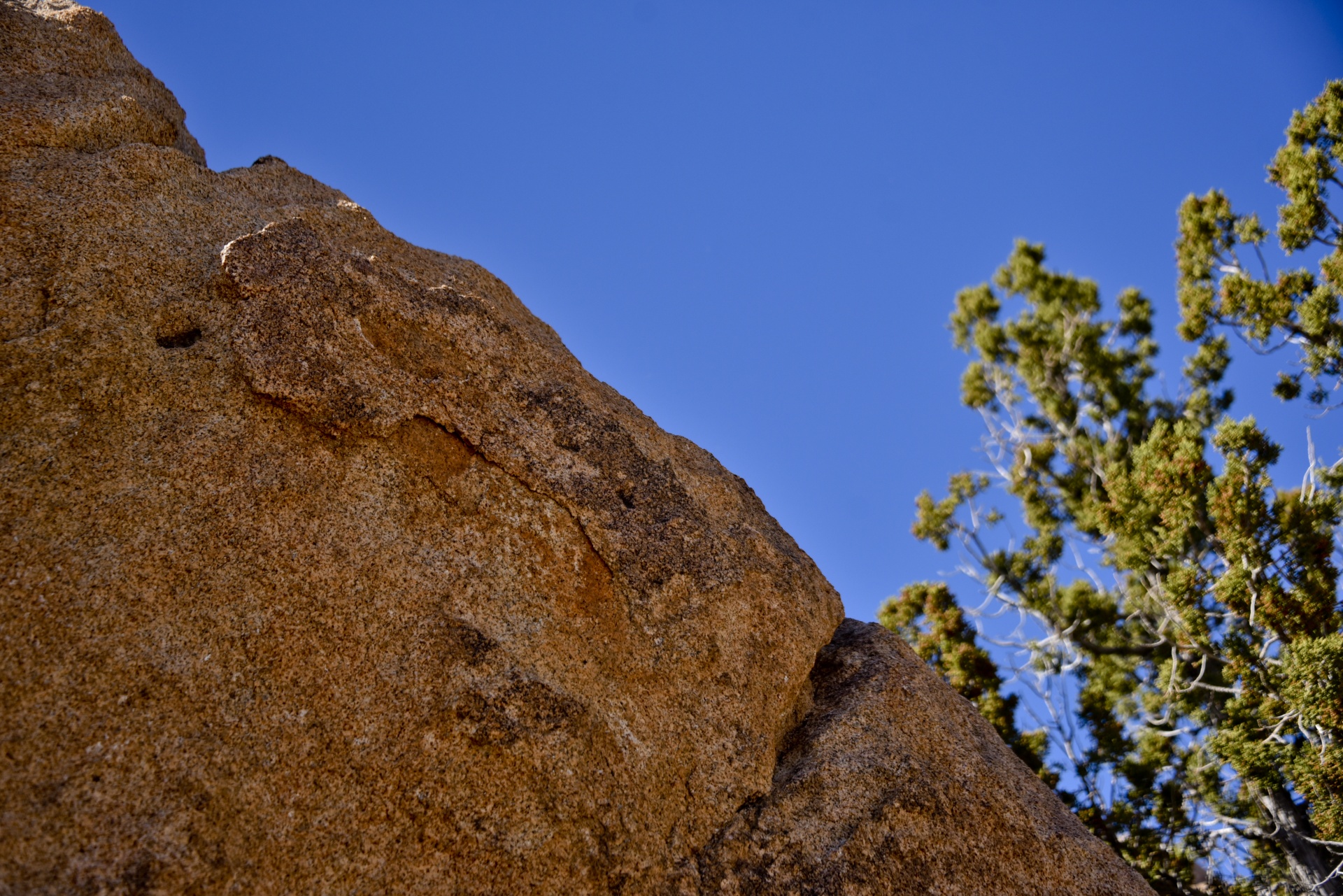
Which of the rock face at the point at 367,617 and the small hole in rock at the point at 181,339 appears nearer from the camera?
the rock face at the point at 367,617

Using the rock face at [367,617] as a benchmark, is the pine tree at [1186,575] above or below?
above

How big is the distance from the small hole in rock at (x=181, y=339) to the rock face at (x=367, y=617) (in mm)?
35

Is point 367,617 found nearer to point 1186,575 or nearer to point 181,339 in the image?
point 181,339

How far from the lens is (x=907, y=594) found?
45.7 feet

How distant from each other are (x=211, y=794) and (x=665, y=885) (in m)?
2.19

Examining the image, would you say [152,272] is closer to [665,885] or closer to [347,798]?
[347,798]

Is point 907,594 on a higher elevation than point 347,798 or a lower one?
higher

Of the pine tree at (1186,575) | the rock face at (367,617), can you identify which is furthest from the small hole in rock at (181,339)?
the pine tree at (1186,575)

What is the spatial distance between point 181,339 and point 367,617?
1.96 metres

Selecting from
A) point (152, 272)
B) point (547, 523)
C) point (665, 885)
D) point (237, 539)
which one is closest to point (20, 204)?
point (152, 272)

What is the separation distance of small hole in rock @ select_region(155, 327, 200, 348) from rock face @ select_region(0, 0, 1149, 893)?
35mm

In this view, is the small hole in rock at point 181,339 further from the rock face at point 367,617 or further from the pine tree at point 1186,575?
the pine tree at point 1186,575

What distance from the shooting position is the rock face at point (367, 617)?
4023 millimetres

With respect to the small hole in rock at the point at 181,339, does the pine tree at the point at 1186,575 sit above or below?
above
